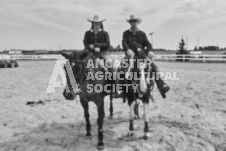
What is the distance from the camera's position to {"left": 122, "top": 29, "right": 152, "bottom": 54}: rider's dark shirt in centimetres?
594

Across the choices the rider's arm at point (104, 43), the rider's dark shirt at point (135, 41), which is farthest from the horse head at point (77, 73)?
the rider's dark shirt at point (135, 41)

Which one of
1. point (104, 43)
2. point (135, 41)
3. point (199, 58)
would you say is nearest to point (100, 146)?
point (104, 43)

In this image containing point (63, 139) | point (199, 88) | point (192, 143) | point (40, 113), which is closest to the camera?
point (192, 143)

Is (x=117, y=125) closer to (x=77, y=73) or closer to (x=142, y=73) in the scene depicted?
(x=142, y=73)

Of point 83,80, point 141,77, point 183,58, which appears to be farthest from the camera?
point 183,58

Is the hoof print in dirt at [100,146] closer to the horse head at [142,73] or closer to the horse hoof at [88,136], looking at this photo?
the horse hoof at [88,136]

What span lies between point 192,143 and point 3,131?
4992 mm

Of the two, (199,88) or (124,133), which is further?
(199,88)

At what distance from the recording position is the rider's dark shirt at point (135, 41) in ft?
19.5

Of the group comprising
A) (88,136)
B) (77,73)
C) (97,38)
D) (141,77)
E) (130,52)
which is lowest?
(88,136)

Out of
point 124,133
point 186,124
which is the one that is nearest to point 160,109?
point 186,124

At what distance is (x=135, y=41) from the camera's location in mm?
5992

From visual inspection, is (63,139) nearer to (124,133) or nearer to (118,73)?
(124,133)

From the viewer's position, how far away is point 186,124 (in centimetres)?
634
